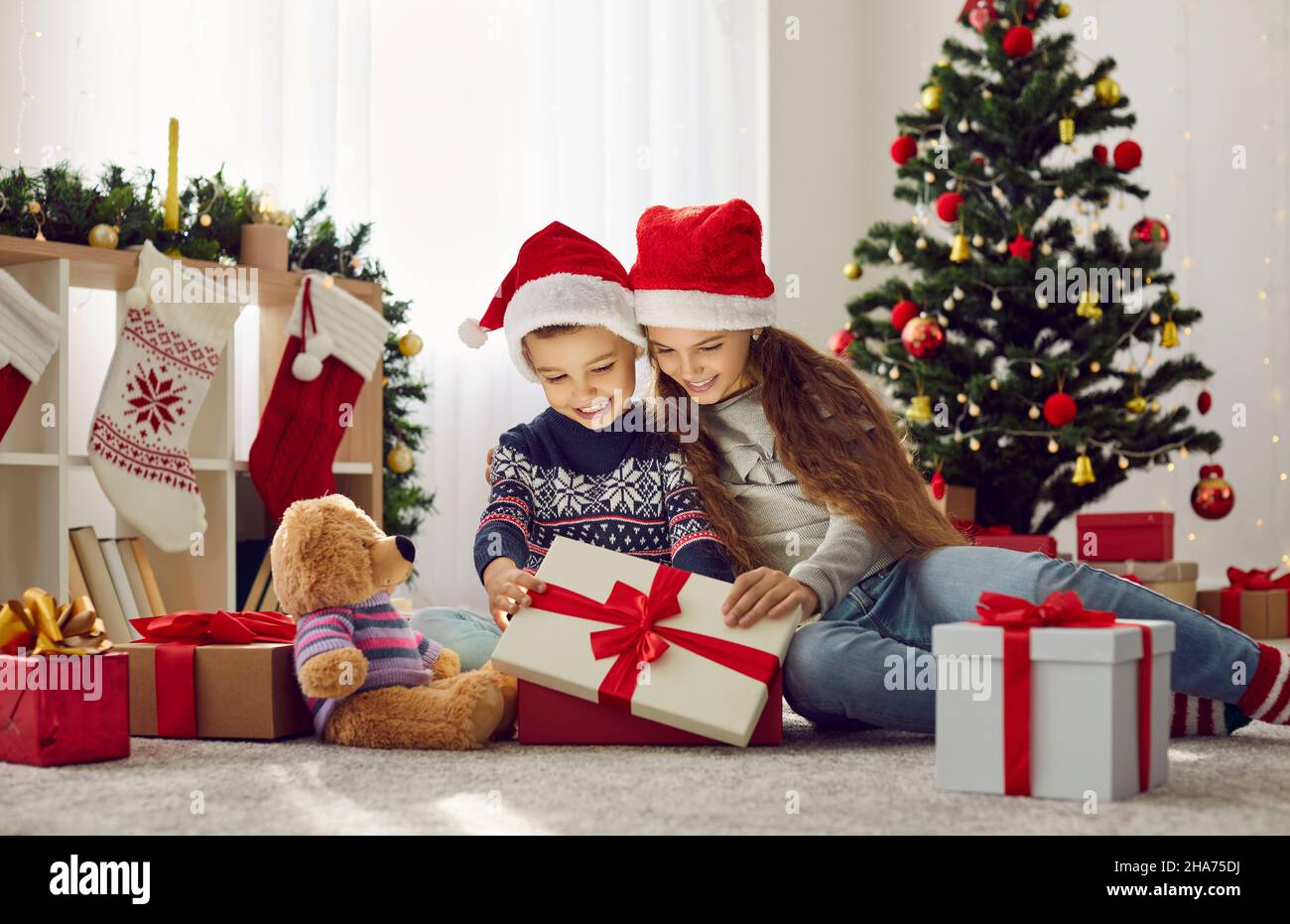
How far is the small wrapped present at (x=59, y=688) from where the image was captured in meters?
1.37

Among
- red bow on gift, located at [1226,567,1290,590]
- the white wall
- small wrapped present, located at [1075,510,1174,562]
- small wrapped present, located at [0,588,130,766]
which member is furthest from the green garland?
red bow on gift, located at [1226,567,1290,590]

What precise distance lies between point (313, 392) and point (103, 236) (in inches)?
20.3

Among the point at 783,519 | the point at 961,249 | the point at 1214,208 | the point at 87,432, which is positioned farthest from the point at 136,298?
the point at 1214,208

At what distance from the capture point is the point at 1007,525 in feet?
11.0

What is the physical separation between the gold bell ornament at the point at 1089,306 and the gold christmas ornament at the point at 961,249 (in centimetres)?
29

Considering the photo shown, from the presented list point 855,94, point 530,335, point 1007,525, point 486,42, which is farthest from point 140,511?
point 855,94

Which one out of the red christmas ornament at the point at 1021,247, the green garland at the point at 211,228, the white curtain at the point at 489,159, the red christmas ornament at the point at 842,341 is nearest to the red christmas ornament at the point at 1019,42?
the red christmas ornament at the point at 1021,247

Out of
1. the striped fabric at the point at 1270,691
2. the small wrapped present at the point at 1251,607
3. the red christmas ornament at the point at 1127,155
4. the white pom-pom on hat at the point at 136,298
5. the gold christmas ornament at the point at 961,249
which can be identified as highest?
the red christmas ornament at the point at 1127,155

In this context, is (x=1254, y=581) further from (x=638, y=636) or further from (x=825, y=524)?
(x=638, y=636)

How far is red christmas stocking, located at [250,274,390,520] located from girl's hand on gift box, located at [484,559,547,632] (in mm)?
1224

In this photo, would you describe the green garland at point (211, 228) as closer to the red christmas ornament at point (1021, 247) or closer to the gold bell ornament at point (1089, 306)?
the red christmas ornament at point (1021, 247)

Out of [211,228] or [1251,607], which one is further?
[1251,607]

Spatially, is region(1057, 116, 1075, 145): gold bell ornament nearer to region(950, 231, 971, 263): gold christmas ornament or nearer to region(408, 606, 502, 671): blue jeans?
region(950, 231, 971, 263): gold christmas ornament

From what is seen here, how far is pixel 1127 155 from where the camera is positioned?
3.26 metres
